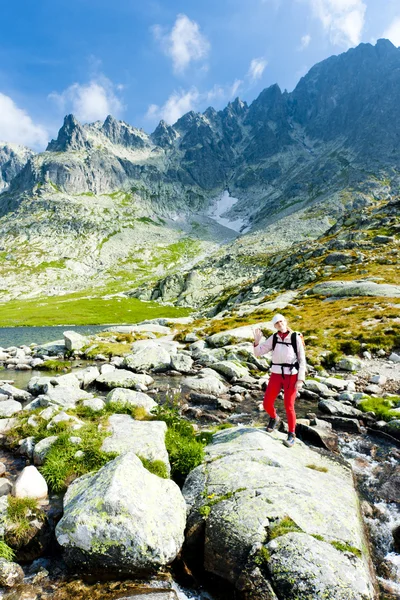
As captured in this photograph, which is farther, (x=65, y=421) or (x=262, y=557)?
(x=65, y=421)

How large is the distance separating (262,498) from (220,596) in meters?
2.11

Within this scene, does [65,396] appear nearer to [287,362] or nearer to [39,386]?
[39,386]

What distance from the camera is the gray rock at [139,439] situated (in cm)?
1027

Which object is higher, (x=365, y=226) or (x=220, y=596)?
(x=365, y=226)

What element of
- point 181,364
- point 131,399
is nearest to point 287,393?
point 131,399

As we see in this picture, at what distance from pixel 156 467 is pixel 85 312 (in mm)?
134196

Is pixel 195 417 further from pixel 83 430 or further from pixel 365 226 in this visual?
pixel 365 226

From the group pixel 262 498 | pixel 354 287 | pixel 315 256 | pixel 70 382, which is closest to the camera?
pixel 262 498

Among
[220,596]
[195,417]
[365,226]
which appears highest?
[365,226]

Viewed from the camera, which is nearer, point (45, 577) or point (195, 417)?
point (45, 577)

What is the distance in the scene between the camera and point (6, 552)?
23.0 feet

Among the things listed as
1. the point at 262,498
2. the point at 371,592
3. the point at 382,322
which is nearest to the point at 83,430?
the point at 262,498

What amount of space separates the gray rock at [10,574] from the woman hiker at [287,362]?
8.66 metres

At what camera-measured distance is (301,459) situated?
10.8 m
